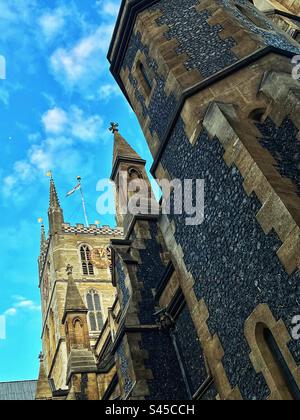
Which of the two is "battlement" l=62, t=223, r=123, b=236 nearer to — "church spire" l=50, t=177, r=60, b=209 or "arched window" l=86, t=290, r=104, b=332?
"church spire" l=50, t=177, r=60, b=209

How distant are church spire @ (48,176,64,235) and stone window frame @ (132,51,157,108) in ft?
111

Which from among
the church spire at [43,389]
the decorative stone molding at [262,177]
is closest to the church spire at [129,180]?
the decorative stone molding at [262,177]

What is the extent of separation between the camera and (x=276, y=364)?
19.0 feet

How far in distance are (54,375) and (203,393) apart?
3182 centimetres

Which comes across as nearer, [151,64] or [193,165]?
[193,165]

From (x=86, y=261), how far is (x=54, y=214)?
568 cm

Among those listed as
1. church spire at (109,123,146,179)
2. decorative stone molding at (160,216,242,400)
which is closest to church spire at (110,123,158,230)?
church spire at (109,123,146,179)

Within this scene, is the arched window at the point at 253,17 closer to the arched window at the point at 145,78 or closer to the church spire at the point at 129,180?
the arched window at the point at 145,78

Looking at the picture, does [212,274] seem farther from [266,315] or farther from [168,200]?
[168,200]

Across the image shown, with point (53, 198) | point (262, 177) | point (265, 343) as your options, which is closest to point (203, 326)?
point (265, 343)

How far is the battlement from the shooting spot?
4421 cm

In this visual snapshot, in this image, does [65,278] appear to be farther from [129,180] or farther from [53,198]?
[129,180]

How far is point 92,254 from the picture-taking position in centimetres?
4303

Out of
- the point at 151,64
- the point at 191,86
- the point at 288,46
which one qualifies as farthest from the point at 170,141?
the point at 288,46
